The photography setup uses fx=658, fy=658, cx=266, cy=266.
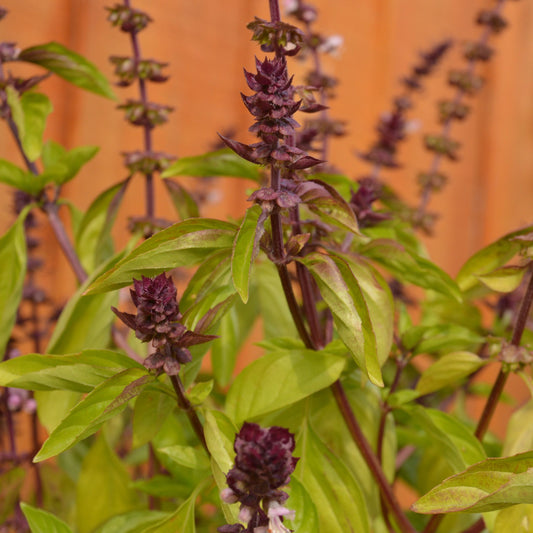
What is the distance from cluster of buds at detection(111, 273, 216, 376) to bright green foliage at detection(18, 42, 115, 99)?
27 centimetres

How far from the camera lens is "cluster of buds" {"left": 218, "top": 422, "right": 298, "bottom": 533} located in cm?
26

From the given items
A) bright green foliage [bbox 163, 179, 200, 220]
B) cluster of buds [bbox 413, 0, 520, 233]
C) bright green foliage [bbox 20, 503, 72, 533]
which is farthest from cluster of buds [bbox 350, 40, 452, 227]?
bright green foliage [bbox 20, 503, 72, 533]

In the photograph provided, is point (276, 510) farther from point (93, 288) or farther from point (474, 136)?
point (474, 136)

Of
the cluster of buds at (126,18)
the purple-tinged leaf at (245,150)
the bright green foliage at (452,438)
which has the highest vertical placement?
the cluster of buds at (126,18)

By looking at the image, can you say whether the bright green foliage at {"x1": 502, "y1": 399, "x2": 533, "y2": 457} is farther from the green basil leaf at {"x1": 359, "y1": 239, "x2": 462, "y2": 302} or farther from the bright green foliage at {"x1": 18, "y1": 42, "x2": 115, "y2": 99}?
the bright green foliage at {"x1": 18, "y1": 42, "x2": 115, "y2": 99}

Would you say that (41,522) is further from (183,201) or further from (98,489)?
(183,201)

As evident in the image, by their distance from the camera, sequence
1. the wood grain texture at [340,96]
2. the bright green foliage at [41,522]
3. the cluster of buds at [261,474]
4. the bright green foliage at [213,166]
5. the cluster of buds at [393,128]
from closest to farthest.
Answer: the cluster of buds at [261,474]
the bright green foliage at [41,522]
the bright green foliage at [213,166]
the cluster of buds at [393,128]
the wood grain texture at [340,96]

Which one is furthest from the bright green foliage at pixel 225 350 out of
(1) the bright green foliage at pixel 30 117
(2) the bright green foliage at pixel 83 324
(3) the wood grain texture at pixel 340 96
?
(3) the wood grain texture at pixel 340 96

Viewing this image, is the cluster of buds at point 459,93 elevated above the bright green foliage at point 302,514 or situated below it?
above

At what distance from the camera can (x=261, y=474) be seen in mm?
261

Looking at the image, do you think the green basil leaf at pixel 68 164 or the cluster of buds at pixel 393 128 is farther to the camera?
the cluster of buds at pixel 393 128

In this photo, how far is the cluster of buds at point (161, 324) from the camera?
31 cm

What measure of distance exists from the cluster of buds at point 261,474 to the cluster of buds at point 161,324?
7 cm

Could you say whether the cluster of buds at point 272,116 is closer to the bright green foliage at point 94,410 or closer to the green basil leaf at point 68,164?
the bright green foliage at point 94,410
